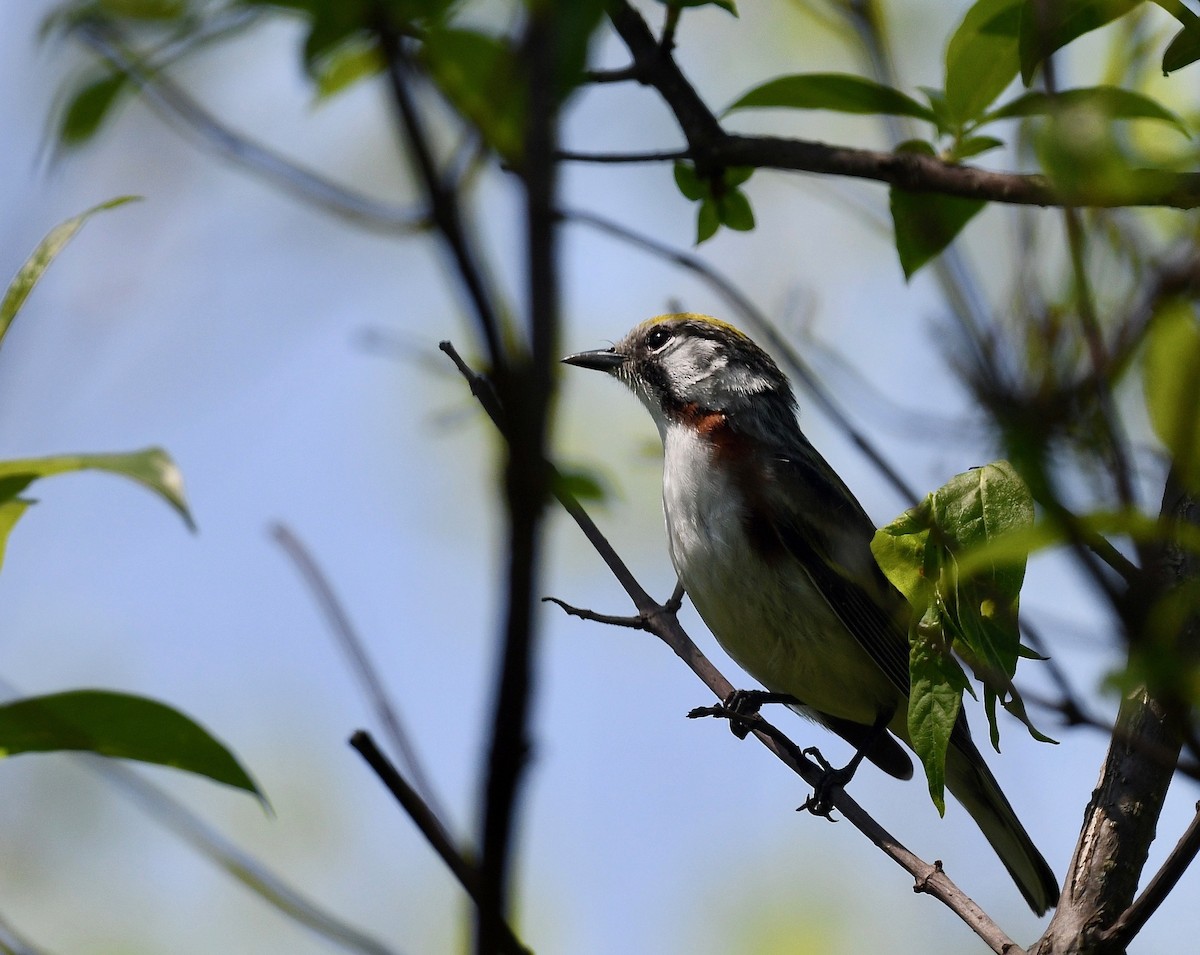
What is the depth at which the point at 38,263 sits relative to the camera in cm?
259

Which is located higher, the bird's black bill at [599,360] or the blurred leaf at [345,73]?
the bird's black bill at [599,360]

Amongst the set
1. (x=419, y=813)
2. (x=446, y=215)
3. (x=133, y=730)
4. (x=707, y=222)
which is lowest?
(x=419, y=813)

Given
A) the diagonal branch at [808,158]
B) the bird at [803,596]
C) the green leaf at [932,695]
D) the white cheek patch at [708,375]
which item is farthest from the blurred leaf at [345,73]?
the white cheek patch at [708,375]

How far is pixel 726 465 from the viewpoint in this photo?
5699 mm

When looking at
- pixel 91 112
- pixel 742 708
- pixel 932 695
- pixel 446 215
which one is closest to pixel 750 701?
pixel 742 708

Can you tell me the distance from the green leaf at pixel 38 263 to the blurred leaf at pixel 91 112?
140 mm

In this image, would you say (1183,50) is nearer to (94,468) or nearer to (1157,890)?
(1157,890)

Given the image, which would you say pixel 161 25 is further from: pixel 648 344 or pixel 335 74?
pixel 648 344

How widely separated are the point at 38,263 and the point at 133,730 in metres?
0.99

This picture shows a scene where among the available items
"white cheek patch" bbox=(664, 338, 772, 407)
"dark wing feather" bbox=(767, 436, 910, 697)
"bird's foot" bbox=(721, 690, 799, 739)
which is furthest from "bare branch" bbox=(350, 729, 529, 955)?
"white cheek patch" bbox=(664, 338, 772, 407)

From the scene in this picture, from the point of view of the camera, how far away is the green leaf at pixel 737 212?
4.05 meters

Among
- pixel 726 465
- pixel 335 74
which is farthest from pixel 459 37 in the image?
pixel 726 465

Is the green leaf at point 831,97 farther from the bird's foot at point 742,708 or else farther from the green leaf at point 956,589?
the bird's foot at point 742,708

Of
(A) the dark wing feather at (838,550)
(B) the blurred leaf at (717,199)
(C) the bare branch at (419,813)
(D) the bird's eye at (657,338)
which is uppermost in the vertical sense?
(D) the bird's eye at (657,338)
